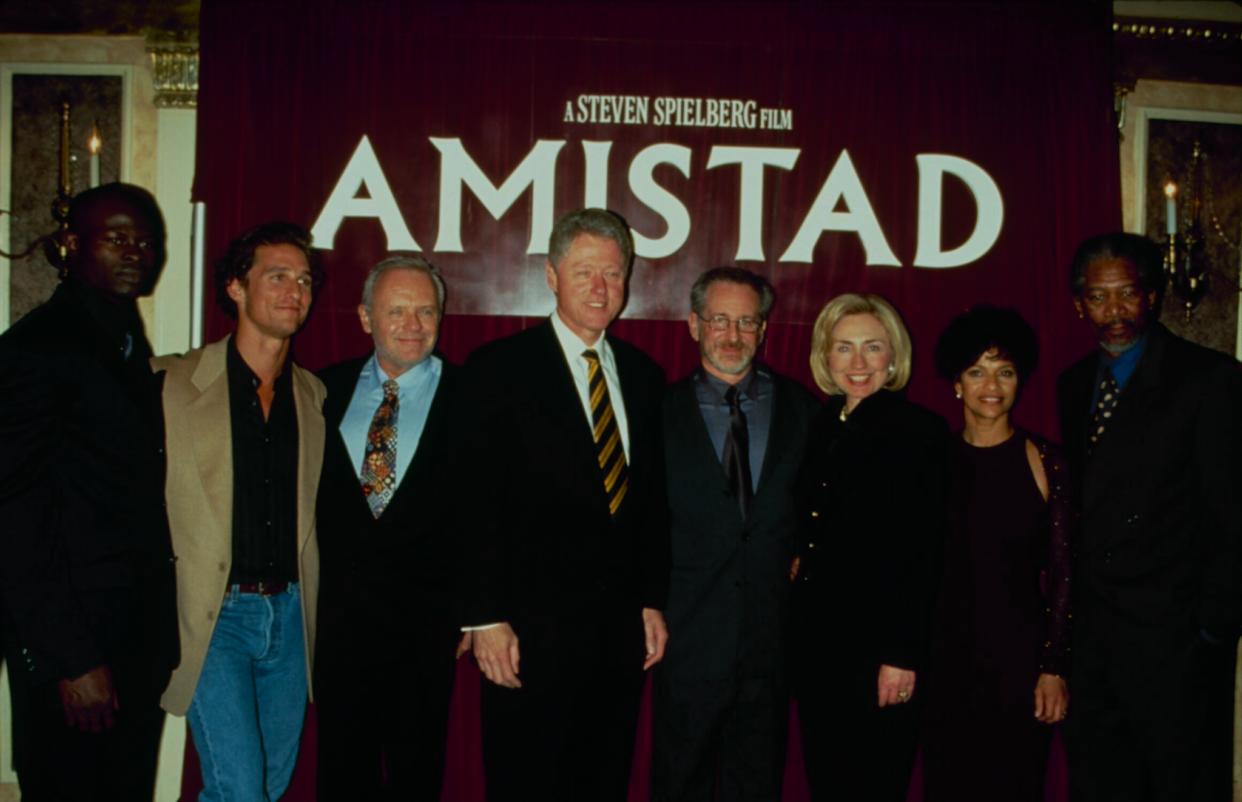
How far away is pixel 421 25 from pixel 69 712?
273 cm

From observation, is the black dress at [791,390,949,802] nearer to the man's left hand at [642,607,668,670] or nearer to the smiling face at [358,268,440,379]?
the man's left hand at [642,607,668,670]

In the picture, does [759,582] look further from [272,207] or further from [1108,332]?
[272,207]

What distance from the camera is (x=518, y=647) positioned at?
215cm

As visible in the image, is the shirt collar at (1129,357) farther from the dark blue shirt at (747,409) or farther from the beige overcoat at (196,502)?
the beige overcoat at (196,502)

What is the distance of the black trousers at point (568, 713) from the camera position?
214cm

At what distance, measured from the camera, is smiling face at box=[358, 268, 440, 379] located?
234 cm

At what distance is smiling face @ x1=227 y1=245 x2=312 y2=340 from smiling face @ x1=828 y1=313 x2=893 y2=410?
5.39 feet

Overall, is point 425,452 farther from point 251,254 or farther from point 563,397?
point 251,254

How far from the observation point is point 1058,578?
2.22 m

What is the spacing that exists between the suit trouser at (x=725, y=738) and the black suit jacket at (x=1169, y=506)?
1.05 meters

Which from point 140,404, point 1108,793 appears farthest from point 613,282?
point 1108,793

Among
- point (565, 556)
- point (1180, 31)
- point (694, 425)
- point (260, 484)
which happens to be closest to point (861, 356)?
point (694, 425)

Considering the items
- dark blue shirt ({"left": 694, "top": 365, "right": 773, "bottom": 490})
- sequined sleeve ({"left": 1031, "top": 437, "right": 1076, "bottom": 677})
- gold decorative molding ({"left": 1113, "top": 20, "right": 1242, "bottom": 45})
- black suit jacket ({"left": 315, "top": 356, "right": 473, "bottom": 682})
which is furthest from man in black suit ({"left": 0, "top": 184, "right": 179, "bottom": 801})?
gold decorative molding ({"left": 1113, "top": 20, "right": 1242, "bottom": 45})

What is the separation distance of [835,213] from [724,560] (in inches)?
66.7
